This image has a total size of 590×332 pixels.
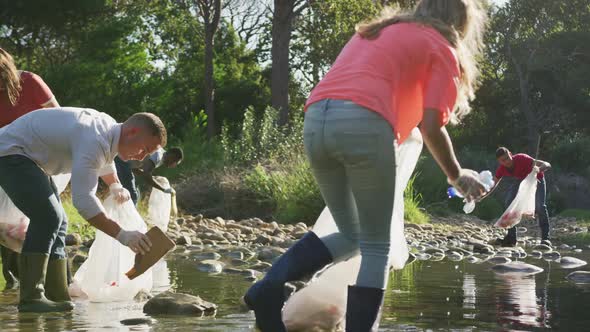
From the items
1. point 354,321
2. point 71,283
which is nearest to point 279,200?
point 71,283

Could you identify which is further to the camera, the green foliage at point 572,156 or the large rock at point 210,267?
the green foliage at point 572,156

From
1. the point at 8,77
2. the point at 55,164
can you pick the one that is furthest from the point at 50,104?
the point at 55,164

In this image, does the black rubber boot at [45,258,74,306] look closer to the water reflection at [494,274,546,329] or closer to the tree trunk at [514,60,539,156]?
the water reflection at [494,274,546,329]

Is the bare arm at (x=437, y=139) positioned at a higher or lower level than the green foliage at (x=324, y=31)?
lower

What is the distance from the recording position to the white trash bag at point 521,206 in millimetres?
11547

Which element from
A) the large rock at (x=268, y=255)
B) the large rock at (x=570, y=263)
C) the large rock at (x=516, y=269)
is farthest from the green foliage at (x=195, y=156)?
the large rock at (x=516, y=269)

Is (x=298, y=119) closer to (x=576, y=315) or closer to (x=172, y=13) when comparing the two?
(x=172, y=13)

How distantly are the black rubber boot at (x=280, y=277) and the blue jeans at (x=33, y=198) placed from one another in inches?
60.5

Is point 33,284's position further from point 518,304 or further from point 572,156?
point 572,156

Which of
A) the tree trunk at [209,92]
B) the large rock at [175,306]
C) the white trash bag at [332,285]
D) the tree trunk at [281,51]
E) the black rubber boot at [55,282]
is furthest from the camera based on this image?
the tree trunk at [209,92]

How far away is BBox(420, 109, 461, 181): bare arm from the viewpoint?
12.4 ft

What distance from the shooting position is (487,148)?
106 ft

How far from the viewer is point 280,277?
160 inches

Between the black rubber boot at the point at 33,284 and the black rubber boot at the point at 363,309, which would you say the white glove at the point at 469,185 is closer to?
the black rubber boot at the point at 363,309
